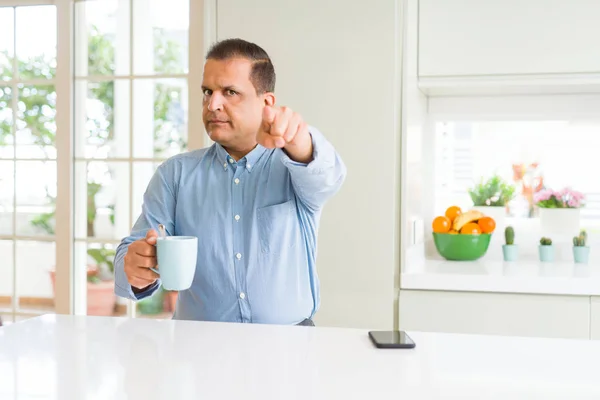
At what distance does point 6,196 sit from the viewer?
11.5 feet

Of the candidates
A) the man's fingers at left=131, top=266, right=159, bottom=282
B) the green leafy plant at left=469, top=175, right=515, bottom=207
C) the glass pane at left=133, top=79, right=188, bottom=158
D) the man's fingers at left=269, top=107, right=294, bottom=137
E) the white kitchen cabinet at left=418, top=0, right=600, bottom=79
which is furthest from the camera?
the glass pane at left=133, top=79, right=188, bottom=158

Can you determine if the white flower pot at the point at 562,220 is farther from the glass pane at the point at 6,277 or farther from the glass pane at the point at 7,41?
the glass pane at the point at 7,41

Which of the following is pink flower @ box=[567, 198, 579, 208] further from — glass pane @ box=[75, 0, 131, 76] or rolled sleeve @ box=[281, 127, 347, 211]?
glass pane @ box=[75, 0, 131, 76]

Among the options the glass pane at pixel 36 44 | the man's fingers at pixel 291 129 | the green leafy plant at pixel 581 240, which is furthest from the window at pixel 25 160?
the green leafy plant at pixel 581 240

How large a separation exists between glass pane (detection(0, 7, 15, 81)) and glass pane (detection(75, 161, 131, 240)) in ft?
2.15

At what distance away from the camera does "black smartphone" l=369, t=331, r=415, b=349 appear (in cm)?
135

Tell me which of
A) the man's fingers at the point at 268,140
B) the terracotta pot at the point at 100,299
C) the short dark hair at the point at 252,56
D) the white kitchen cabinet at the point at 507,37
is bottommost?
the terracotta pot at the point at 100,299

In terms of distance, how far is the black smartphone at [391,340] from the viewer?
1.35 m

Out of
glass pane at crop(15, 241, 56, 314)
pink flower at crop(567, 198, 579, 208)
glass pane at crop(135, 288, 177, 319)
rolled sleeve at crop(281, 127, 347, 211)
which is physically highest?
rolled sleeve at crop(281, 127, 347, 211)

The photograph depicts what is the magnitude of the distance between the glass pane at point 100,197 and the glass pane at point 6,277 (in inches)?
14.9

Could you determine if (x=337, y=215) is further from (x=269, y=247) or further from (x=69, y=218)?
(x=69, y=218)

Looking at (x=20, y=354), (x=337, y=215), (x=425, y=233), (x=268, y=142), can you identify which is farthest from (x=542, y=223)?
(x=20, y=354)

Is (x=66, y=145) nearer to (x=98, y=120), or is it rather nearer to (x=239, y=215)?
(x=98, y=120)

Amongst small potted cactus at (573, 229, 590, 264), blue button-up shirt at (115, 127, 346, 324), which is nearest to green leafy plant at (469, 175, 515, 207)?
small potted cactus at (573, 229, 590, 264)
